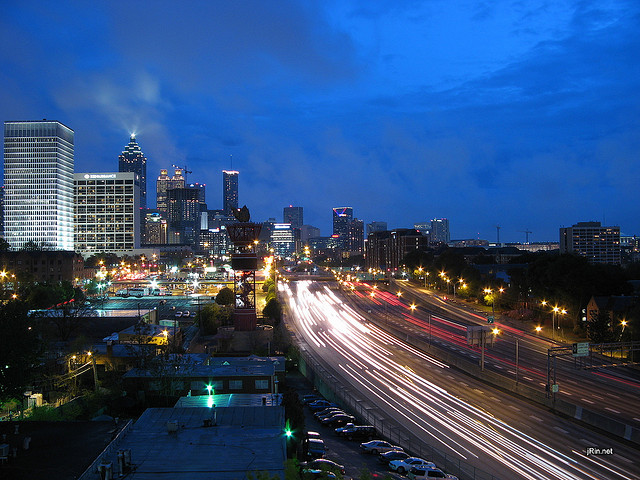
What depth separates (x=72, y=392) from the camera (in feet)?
126

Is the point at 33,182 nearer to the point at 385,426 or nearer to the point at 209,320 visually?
the point at 209,320

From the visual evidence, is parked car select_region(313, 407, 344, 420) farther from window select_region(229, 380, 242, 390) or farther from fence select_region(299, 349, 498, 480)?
window select_region(229, 380, 242, 390)

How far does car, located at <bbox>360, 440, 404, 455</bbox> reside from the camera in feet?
93.6

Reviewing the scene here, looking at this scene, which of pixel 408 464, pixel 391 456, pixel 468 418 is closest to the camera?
pixel 408 464

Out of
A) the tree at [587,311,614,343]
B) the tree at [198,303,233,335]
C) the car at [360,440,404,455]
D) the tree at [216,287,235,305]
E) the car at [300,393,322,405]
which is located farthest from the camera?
the tree at [216,287,235,305]

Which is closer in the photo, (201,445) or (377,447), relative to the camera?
(201,445)

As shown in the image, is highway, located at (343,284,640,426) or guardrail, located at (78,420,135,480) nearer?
guardrail, located at (78,420,135,480)

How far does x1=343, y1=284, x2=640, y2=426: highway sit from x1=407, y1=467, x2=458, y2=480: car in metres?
13.4

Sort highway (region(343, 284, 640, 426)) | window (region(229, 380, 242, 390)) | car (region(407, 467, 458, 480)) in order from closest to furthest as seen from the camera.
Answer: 1. car (region(407, 467, 458, 480))
2. highway (region(343, 284, 640, 426))
3. window (region(229, 380, 242, 390))

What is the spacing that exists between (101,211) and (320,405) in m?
180

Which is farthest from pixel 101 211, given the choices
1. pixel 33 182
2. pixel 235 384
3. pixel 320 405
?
pixel 320 405

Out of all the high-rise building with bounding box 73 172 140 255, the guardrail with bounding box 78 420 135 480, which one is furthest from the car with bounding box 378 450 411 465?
the high-rise building with bounding box 73 172 140 255

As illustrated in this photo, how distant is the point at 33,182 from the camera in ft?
575

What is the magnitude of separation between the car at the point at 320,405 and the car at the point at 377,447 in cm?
865
